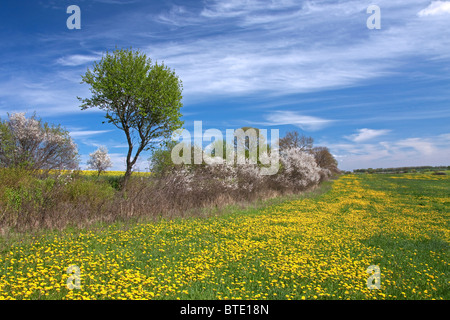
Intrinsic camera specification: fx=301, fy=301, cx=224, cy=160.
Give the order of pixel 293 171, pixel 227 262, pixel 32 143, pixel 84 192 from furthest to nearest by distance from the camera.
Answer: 1. pixel 293 171
2. pixel 32 143
3. pixel 84 192
4. pixel 227 262

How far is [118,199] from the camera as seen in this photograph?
15602mm

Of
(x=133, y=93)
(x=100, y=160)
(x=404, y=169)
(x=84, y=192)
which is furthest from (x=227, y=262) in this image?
(x=404, y=169)

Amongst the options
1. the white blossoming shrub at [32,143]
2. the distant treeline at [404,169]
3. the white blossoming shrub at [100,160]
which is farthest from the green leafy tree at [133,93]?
the distant treeline at [404,169]

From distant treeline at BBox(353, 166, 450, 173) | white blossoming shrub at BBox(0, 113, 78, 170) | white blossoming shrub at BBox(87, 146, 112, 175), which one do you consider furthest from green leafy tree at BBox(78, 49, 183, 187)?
distant treeline at BBox(353, 166, 450, 173)

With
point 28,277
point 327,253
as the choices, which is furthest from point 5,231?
point 327,253

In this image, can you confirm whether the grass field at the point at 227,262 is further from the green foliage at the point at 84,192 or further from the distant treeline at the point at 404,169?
the distant treeline at the point at 404,169

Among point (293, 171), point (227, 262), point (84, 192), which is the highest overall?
point (293, 171)

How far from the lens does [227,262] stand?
889 cm

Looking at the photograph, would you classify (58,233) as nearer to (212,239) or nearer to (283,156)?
(212,239)

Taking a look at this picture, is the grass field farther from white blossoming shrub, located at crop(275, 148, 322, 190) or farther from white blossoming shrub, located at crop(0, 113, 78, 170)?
white blossoming shrub, located at crop(275, 148, 322, 190)

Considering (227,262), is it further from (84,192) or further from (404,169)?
(404,169)

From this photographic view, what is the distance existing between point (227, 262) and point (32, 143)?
2441cm

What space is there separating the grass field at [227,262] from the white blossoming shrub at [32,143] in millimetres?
14878

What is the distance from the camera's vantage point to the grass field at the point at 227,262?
674 cm
